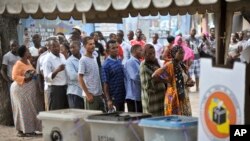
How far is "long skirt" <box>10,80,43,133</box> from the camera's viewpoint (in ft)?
34.1

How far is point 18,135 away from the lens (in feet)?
35.2

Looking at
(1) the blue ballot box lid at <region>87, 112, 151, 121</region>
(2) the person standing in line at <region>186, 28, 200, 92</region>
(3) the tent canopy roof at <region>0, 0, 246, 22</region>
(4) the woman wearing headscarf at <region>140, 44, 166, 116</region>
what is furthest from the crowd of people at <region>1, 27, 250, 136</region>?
(2) the person standing in line at <region>186, 28, 200, 92</region>

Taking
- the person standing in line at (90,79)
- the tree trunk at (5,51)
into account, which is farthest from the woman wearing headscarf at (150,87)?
the tree trunk at (5,51)

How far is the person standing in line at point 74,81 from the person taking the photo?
933 centimetres

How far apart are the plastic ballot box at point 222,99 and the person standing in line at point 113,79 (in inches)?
134

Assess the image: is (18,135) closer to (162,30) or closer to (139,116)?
(139,116)

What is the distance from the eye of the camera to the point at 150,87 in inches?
330

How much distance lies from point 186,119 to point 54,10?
94.1 inches

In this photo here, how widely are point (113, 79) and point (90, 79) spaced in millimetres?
364

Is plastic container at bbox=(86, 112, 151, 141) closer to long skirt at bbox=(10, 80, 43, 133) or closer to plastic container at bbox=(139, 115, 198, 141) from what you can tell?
plastic container at bbox=(139, 115, 198, 141)

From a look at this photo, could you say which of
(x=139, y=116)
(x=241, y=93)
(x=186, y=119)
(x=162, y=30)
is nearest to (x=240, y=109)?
(x=241, y=93)

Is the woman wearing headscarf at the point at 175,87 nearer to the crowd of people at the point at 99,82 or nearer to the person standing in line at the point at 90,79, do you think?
the crowd of people at the point at 99,82

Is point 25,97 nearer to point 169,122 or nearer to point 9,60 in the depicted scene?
point 9,60

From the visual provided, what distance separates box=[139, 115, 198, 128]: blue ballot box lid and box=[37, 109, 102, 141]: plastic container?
0.99 m
